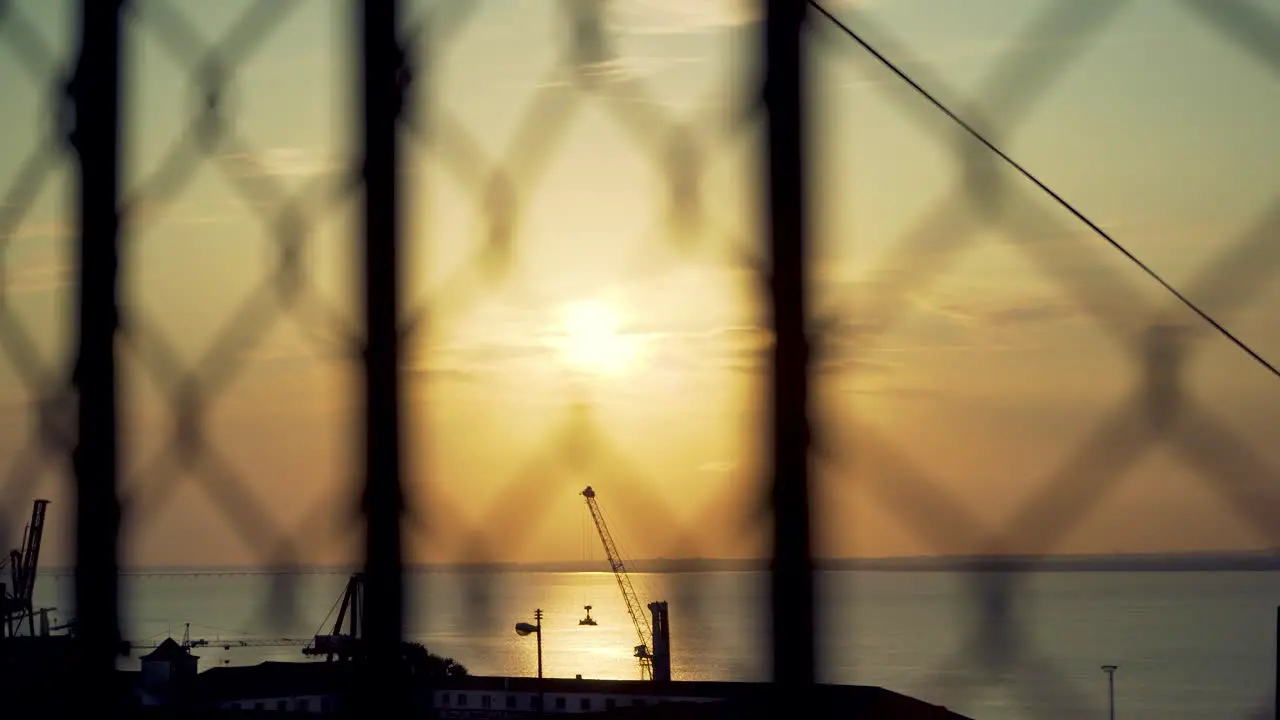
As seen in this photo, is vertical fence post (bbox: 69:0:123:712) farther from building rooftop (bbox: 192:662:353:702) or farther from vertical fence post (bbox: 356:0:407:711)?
vertical fence post (bbox: 356:0:407:711)

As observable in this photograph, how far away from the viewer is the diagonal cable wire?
1721 mm

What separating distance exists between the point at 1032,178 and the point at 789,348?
436 millimetres

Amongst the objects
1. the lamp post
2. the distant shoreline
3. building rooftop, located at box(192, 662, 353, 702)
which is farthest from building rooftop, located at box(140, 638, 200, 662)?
the lamp post

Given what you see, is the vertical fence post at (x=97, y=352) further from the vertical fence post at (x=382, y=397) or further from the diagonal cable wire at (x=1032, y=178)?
the diagonal cable wire at (x=1032, y=178)

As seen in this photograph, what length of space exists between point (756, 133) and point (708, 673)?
143 feet

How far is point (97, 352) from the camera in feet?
9.81

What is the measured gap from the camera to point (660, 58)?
2223 millimetres

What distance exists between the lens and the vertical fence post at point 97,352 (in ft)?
9.82

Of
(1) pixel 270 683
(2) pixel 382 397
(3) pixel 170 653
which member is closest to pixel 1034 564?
(2) pixel 382 397

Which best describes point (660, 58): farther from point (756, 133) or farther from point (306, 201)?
point (306, 201)

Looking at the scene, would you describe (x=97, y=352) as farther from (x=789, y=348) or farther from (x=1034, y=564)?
(x=1034, y=564)

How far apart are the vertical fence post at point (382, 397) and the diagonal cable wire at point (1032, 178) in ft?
3.03

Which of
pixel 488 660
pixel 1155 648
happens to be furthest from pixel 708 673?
pixel 1155 648

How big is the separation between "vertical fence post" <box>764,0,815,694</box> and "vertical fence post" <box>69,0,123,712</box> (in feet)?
5.82
